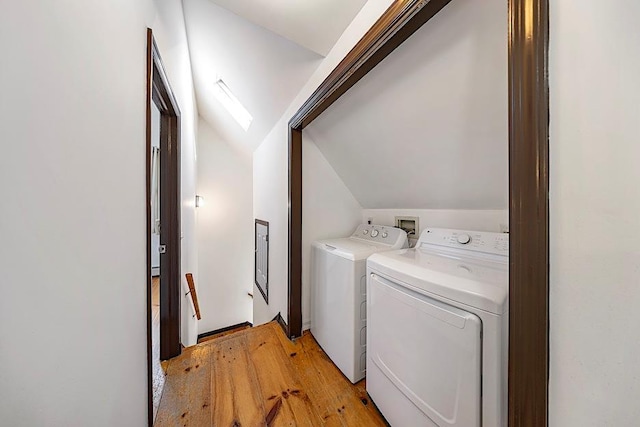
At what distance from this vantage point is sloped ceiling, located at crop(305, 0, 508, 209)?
2.77 ft

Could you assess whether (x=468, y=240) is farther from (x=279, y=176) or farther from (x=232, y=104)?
(x=232, y=104)

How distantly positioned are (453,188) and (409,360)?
3.27ft

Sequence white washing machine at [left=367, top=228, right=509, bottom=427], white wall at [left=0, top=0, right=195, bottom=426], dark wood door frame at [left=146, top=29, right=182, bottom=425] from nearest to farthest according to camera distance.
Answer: white wall at [left=0, top=0, right=195, bottom=426] → white washing machine at [left=367, top=228, right=509, bottom=427] → dark wood door frame at [left=146, top=29, right=182, bottom=425]

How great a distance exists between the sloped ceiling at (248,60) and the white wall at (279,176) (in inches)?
4.0

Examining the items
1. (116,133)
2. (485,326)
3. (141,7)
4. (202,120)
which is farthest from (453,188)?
(202,120)

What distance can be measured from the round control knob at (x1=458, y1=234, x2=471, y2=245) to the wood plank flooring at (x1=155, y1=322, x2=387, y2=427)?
3.48ft

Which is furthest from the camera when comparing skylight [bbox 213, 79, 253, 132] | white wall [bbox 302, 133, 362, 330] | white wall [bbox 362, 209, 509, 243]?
skylight [bbox 213, 79, 253, 132]

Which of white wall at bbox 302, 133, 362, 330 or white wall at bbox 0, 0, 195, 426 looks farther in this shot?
white wall at bbox 302, 133, 362, 330

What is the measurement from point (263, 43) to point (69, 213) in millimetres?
1515

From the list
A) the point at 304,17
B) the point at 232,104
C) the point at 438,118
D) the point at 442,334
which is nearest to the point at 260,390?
the point at 442,334

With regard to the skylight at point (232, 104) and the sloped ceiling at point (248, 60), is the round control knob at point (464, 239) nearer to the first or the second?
the sloped ceiling at point (248, 60)

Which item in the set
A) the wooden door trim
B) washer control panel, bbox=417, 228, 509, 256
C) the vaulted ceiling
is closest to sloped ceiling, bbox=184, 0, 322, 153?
the vaulted ceiling

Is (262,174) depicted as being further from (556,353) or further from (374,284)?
(556,353)

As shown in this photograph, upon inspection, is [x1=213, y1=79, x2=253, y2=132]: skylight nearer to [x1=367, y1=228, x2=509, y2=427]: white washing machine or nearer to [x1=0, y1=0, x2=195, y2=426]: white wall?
[x1=0, y1=0, x2=195, y2=426]: white wall
